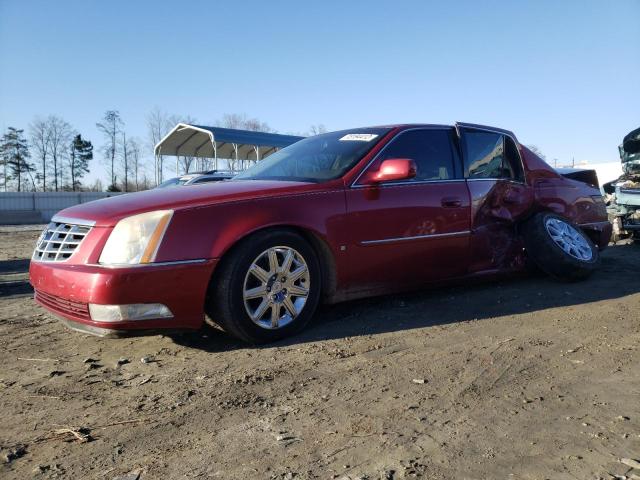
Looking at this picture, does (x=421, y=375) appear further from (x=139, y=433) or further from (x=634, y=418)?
(x=139, y=433)

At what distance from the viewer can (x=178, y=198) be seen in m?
3.50

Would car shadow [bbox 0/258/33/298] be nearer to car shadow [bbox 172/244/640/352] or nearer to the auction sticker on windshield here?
car shadow [bbox 172/244/640/352]

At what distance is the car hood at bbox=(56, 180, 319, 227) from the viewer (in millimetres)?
3351

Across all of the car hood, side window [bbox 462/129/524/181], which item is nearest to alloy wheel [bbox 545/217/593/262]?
side window [bbox 462/129/524/181]

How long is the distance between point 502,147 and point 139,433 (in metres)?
4.42

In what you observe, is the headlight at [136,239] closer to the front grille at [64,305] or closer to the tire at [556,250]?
the front grille at [64,305]

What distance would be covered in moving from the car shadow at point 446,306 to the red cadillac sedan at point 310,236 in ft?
0.60

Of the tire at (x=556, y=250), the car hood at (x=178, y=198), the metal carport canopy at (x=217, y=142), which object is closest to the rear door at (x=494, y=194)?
the tire at (x=556, y=250)

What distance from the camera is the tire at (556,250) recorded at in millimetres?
5094

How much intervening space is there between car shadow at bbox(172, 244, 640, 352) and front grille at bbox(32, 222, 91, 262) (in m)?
0.94

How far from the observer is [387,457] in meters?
2.12

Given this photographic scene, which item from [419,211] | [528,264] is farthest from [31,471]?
[528,264]

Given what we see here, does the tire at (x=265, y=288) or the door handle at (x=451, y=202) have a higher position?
the door handle at (x=451, y=202)

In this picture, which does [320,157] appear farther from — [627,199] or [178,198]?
[627,199]
